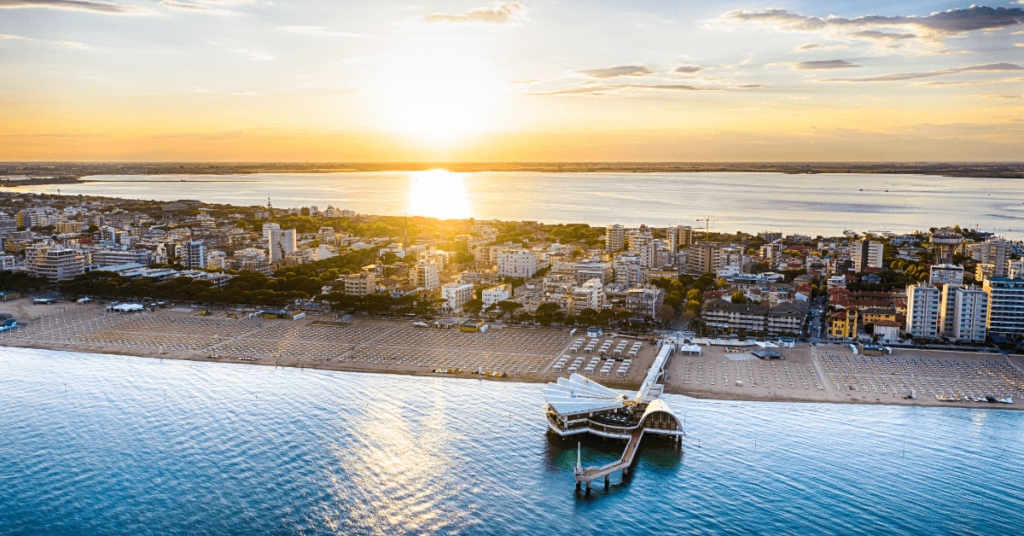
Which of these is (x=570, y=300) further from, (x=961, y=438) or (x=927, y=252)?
(x=927, y=252)

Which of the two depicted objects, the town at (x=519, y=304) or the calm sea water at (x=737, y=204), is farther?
the calm sea water at (x=737, y=204)

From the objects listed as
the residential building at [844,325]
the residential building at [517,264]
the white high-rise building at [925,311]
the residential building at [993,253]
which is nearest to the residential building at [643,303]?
the residential building at [844,325]

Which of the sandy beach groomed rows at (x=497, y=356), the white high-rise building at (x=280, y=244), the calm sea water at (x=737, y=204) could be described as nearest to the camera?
the sandy beach groomed rows at (x=497, y=356)

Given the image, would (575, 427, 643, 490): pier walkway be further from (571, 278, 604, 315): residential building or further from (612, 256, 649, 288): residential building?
(612, 256, 649, 288): residential building

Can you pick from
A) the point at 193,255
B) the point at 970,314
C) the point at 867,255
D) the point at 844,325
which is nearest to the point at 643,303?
the point at 844,325

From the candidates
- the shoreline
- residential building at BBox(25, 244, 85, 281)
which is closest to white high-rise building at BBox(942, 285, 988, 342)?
the shoreline

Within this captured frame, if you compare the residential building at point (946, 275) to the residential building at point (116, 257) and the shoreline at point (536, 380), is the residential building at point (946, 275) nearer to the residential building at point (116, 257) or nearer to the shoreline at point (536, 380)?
the shoreline at point (536, 380)

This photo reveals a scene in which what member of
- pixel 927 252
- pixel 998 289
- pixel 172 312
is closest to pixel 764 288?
pixel 998 289
